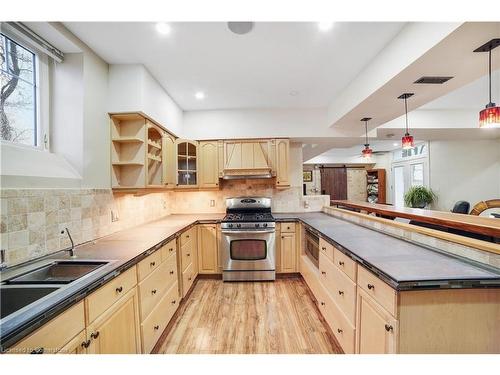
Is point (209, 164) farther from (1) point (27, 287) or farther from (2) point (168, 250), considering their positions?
(1) point (27, 287)

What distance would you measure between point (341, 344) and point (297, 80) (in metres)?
2.65

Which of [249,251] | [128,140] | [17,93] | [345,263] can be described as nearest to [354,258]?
[345,263]

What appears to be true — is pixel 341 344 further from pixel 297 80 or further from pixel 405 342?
pixel 297 80

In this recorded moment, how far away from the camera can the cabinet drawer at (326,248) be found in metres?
2.09

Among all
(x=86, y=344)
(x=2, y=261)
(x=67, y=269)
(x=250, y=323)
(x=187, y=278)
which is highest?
(x=2, y=261)

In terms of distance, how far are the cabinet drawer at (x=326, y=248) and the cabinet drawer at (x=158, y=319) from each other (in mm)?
1565

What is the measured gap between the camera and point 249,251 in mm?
3201

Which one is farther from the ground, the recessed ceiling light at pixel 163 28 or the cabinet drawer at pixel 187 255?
the recessed ceiling light at pixel 163 28

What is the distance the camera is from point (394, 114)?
294 centimetres

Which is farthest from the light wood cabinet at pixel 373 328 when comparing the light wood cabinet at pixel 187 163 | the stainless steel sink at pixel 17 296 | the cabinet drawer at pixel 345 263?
the light wood cabinet at pixel 187 163

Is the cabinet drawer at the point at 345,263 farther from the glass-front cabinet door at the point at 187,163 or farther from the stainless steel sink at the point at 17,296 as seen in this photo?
the glass-front cabinet door at the point at 187,163

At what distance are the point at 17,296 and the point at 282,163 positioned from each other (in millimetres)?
3103

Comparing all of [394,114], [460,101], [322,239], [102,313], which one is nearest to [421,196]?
[460,101]

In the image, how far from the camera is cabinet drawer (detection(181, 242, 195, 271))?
8.94ft
